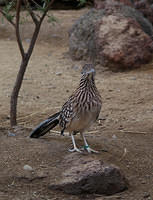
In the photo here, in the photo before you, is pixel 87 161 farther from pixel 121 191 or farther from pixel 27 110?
pixel 27 110

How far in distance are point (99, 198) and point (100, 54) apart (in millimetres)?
5971

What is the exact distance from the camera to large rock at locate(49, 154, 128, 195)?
4.25m

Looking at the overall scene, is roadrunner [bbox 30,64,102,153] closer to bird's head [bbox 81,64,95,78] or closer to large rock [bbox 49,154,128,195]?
bird's head [bbox 81,64,95,78]

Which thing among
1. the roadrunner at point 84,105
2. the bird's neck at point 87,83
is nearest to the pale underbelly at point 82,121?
the roadrunner at point 84,105

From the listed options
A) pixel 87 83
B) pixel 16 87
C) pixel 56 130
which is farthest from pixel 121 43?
pixel 87 83

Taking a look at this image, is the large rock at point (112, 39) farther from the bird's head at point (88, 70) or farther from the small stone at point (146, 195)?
the small stone at point (146, 195)

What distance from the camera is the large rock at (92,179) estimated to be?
4246 mm

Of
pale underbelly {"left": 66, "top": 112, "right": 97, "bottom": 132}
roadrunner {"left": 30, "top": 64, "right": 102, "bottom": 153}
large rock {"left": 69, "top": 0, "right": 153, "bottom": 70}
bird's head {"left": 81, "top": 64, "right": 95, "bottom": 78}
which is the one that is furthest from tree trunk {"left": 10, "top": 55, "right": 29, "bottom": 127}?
large rock {"left": 69, "top": 0, "right": 153, "bottom": 70}

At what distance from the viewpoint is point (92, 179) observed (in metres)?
4.25

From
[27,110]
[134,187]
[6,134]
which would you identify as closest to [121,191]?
[134,187]

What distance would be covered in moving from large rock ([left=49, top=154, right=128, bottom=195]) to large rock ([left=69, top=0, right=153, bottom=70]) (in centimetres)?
548

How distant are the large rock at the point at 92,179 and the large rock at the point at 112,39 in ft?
18.0

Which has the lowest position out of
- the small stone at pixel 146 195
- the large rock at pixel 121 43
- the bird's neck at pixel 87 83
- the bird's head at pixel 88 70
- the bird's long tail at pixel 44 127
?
the large rock at pixel 121 43

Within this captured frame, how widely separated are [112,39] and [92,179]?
592cm
